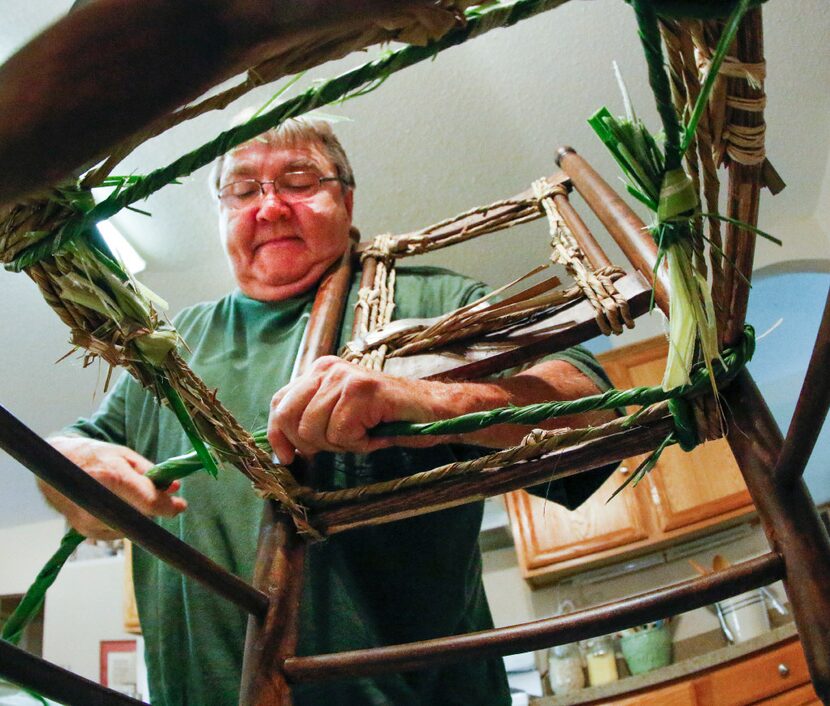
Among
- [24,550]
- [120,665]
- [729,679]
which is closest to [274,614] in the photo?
[729,679]

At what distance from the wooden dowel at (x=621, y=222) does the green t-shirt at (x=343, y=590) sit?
139mm

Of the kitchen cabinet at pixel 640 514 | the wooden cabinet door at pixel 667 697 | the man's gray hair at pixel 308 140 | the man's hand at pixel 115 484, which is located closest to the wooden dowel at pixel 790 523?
the man's hand at pixel 115 484

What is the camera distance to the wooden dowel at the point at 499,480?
459mm

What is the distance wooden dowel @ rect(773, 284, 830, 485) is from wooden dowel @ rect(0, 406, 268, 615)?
1.11 feet

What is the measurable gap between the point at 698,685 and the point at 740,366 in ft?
5.89

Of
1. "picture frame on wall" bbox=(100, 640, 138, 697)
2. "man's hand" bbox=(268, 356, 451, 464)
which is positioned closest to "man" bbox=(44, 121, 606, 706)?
"man's hand" bbox=(268, 356, 451, 464)

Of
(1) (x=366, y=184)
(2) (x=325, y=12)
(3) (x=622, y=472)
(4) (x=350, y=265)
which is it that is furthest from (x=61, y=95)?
(3) (x=622, y=472)

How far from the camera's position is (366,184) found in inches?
79.8

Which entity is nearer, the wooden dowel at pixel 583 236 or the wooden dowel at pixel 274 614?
the wooden dowel at pixel 274 614

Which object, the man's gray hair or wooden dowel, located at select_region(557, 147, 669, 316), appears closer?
wooden dowel, located at select_region(557, 147, 669, 316)

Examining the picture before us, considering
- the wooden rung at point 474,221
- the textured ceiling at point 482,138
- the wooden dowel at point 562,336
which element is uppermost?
the textured ceiling at point 482,138

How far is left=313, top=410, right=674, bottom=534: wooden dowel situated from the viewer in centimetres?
46

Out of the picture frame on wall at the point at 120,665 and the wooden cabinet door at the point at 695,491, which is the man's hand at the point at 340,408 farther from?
the picture frame on wall at the point at 120,665

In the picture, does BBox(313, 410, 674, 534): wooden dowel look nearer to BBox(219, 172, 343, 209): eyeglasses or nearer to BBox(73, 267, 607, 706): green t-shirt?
BBox(73, 267, 607, 706): green t-shirt
